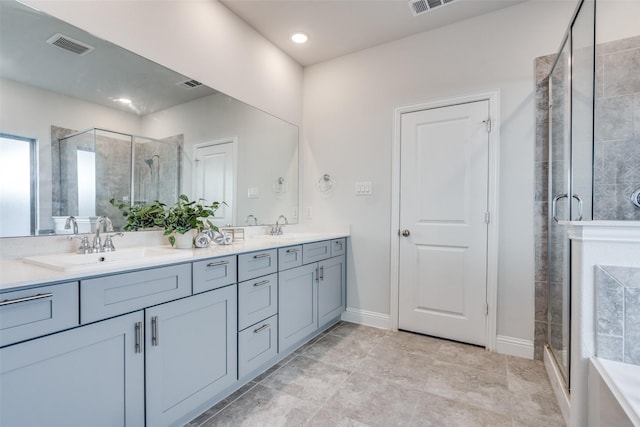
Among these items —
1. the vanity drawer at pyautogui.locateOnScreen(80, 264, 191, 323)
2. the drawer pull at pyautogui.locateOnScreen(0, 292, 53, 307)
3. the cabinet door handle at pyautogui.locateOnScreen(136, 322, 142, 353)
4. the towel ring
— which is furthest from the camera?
the towel ring

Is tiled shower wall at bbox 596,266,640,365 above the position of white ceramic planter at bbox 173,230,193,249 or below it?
below

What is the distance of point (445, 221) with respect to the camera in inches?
100

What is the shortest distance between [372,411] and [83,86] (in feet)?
7.61

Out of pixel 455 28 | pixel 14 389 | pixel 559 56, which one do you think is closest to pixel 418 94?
pixel 455 28

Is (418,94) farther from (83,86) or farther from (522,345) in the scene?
(83,86)

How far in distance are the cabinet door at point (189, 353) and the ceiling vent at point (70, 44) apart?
137cm

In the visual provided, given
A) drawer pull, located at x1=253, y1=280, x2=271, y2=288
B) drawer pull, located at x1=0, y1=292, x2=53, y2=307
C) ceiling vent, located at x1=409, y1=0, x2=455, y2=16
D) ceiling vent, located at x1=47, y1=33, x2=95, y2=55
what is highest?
ceiling vent, located at x1=409, y1=0, x2=455, y2=16

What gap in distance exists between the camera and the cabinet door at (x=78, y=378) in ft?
3.15

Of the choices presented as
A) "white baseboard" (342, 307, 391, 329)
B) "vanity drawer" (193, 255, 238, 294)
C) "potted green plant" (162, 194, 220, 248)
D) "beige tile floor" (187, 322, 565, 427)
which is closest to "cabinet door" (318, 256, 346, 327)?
"white baseboard" (342, 307, 391, 329)

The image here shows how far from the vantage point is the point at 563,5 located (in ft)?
6.96

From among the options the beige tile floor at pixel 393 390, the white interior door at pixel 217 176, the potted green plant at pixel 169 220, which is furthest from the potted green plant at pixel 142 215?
the beige tile floor at pixel 393 390

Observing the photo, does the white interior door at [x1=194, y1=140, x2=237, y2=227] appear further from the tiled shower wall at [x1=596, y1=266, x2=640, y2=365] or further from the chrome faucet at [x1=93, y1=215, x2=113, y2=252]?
the tiled shower wall at [x1=596, y1=266, x2=640, y2=365]

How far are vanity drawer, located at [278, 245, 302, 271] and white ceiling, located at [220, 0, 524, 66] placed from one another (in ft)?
6.06

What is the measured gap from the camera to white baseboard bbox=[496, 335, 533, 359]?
2.23 metres
